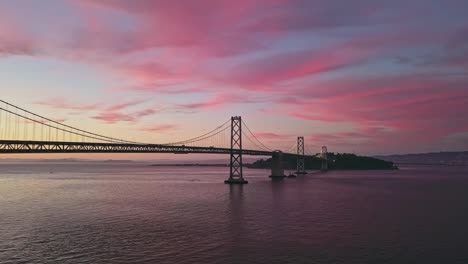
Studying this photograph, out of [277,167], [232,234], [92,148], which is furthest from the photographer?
[277,167]

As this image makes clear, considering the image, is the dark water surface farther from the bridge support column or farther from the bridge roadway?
the bridge support column

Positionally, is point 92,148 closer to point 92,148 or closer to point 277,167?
point 92,148

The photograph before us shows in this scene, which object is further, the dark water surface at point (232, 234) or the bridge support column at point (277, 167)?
the bridge support column at point (277, 167)

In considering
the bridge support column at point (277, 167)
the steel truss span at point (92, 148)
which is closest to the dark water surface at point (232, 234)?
the steel truss span at point (92, 148)

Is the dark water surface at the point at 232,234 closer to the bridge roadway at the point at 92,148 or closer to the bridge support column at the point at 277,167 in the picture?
the bridge roadway at the point at 92,148

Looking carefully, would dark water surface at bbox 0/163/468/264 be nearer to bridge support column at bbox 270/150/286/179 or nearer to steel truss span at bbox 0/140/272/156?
steel truss span at bbox 0/140/272/156

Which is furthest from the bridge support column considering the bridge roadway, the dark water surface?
the dark water surface

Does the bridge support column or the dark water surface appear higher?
the bridge support column

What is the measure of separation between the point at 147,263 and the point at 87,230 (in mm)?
12810

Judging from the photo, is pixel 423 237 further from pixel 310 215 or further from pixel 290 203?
pixel 290 203

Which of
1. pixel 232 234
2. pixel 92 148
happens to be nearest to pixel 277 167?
pixel 92 148

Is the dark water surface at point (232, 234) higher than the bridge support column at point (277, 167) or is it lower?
lower

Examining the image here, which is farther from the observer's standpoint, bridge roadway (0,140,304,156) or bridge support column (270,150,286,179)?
bridge support column (270,150,286,179)

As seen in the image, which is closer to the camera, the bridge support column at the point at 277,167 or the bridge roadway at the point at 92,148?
the bridge roadway at the point at 92,148
